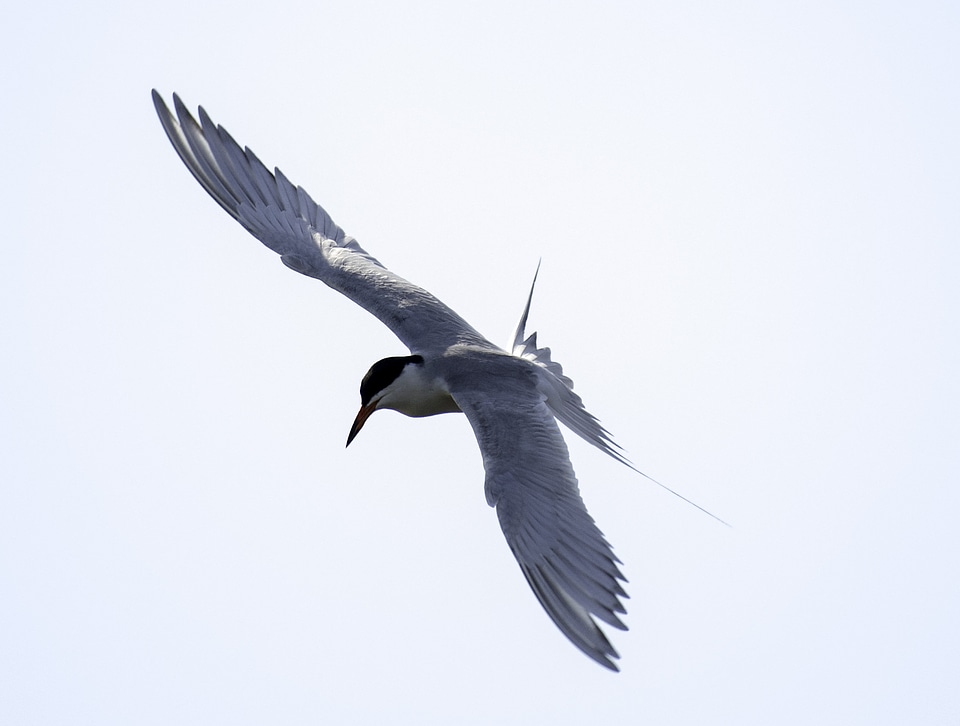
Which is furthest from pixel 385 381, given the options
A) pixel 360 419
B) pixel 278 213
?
pixel 278 213

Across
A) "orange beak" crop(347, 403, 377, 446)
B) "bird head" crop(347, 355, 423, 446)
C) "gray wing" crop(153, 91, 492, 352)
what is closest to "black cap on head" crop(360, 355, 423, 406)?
"bird head" crop(347, 355, 423, 446)

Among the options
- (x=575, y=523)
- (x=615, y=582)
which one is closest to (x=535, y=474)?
(x=575, y=523)

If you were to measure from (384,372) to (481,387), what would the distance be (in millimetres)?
683

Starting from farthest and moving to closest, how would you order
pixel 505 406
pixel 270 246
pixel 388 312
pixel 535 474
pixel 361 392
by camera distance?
pixel 270 246, pixel 388 312, pixel 361 392, pixel 505 406, pixel 535 474

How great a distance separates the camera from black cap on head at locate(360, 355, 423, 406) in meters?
8.70

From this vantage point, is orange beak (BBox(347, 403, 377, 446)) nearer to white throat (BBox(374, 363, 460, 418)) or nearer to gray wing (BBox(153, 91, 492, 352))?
white throat (BBox(374, 363, 460, 418))

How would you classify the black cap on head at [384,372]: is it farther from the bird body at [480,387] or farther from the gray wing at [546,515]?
the gray wing at [546,515]

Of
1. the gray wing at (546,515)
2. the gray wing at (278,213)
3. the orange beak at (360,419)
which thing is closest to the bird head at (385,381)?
the orange beak at (360,419)

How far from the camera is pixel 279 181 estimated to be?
1042 cm

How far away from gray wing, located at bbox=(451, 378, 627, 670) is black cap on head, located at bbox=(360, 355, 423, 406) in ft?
1.45

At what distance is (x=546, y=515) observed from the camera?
7.47 meters

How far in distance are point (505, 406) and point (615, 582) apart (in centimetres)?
161

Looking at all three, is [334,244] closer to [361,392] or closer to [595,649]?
[361,392]

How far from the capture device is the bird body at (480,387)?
23.3 ft
